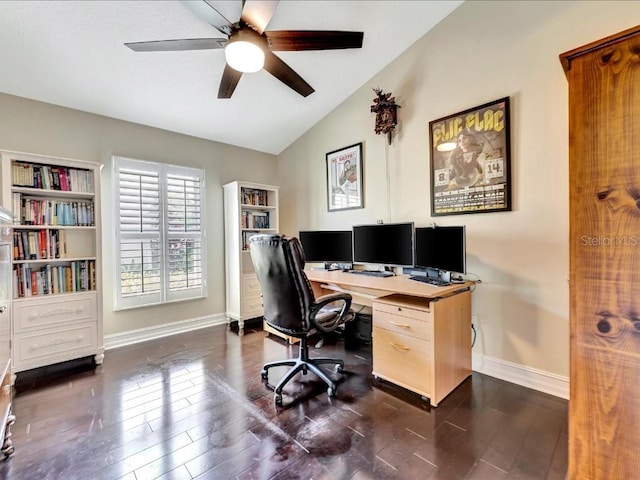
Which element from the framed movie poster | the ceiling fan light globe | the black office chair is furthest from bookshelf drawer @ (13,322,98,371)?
the framed movie poster

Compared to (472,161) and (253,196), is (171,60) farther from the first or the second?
(472,161)

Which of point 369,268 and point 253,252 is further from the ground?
point 253,252

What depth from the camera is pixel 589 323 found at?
1033 mm

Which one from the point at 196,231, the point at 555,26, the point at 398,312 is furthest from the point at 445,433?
the point at 196,231

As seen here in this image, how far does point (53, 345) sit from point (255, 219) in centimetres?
233

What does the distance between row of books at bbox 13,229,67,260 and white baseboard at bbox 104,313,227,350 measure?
0.99 m

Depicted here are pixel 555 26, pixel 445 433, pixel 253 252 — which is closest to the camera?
pixel 445 433

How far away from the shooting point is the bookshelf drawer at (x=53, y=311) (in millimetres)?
2342

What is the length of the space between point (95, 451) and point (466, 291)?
8.32 ft

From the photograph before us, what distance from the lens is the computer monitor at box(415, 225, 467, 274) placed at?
7.03 feet

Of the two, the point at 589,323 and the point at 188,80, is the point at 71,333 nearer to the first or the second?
the point at 188,80

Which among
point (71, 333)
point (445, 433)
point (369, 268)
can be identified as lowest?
point (445, 433)

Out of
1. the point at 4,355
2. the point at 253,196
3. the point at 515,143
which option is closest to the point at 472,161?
the point at 515,143

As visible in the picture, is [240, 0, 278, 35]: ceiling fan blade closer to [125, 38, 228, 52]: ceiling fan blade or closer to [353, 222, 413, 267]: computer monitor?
[125, 38, 228, 52]: ceiling fan blade
